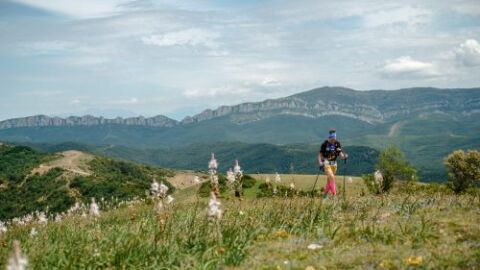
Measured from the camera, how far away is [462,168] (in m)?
88.2

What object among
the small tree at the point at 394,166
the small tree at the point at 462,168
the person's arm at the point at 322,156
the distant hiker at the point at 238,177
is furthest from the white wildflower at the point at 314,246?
the small tree at the point at 462,168

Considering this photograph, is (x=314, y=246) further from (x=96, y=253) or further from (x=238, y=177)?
(x=96, y=253)

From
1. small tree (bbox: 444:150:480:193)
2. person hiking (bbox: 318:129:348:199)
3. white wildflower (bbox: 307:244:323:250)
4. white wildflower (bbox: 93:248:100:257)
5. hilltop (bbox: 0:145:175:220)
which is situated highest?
person hiking (bbox: 318:129:348:199)

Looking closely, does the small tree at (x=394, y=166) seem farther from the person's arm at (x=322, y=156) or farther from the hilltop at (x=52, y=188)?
the person's arm at (x=322, y=156)

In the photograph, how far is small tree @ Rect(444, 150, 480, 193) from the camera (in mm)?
87062

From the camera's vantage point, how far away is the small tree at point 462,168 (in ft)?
286

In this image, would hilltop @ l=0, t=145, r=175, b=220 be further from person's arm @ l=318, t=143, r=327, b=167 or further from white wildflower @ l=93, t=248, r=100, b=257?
white wildflower @ l=93, t=248, r=100, b=257

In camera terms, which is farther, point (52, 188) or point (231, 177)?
point (52, 188)

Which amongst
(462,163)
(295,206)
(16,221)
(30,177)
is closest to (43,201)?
(30,177)

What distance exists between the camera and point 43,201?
13838cm

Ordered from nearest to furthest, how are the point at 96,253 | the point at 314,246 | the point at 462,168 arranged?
the point at 96,253 < the point at 314,246 < the point at 462,168

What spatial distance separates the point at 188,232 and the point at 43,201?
14067 cm

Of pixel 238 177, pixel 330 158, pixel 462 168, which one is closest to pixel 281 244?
pixel 238 177

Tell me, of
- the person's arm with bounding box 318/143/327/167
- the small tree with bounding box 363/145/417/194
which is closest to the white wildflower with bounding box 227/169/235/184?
the person's arm with bounding box 318/143/327/167
